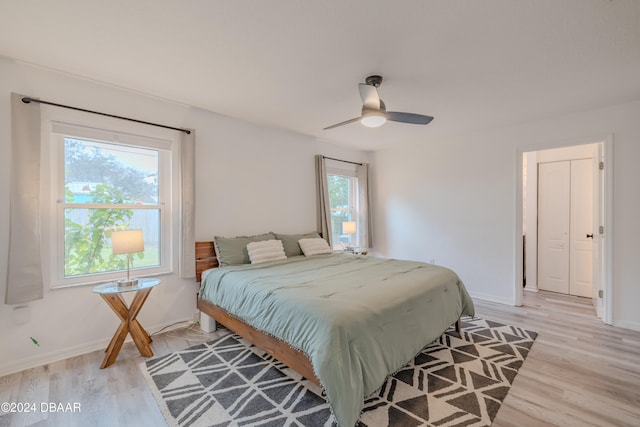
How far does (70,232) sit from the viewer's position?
8.50 feet

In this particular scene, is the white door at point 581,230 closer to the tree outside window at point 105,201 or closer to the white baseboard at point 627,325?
the white baseboard at point 627,325

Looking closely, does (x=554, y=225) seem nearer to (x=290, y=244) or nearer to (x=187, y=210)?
(x=290, y=244)

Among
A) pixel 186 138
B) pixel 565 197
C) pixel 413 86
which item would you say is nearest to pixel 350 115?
pixel 413 86

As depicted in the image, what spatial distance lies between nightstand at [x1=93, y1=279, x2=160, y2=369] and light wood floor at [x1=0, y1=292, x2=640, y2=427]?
0.09 m

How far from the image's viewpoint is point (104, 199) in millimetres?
2758

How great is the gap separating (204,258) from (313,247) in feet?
4.69

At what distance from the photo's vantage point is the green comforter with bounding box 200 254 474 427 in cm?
162

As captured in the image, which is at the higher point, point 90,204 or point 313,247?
point 90,204

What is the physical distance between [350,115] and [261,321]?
2.62 m

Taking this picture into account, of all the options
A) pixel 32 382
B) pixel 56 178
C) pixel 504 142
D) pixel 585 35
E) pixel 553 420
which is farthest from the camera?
pixel 504 142

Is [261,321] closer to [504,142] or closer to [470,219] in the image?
[470,219]

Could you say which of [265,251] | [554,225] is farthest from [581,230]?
[265,251]

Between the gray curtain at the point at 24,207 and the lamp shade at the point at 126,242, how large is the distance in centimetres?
60

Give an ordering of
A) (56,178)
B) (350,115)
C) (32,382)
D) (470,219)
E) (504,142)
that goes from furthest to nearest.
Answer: (470,219)
(504,142)
(350,115)
(56,178)
(32,382)
